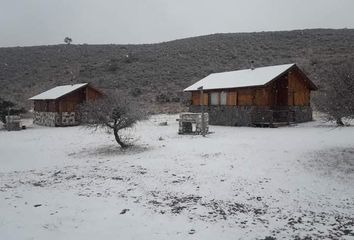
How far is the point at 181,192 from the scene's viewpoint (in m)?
9.96

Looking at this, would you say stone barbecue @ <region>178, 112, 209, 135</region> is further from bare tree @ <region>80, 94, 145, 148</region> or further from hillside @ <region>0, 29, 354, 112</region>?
hillside @ <region>0, 29, 354, 112</region>

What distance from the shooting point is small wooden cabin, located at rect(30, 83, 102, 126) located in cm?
3122

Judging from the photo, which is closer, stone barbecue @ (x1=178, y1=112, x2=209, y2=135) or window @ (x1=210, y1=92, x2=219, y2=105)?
stone barbecue @ (x1=178, y1=112, x2=209, y2=135)

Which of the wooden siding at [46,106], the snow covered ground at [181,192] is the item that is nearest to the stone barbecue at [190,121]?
the snow covered ground at [181,192]

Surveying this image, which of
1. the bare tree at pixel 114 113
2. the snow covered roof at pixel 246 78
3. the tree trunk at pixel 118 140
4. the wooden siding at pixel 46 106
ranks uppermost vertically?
the snow covered roof at pixel 246 78

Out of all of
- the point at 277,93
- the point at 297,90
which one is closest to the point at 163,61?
the point at 277,93

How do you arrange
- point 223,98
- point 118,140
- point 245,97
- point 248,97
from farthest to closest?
point 223,98 < point 245,97 < point 248,97 < point 118,140

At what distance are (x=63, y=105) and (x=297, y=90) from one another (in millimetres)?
20358

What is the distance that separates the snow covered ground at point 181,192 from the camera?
24.1 ft

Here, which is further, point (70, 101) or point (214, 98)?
point (70, 101)

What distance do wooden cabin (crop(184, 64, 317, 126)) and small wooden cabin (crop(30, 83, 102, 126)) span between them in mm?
11289

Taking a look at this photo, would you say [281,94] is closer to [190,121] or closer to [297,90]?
[297,90]

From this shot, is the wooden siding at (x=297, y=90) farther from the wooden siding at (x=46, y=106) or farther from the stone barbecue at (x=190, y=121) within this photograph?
the wooden siding at (x=46, y=106)

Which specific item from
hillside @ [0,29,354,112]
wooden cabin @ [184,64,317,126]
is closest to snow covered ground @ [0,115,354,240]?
wooden cabin @ [184,64,317,126]
